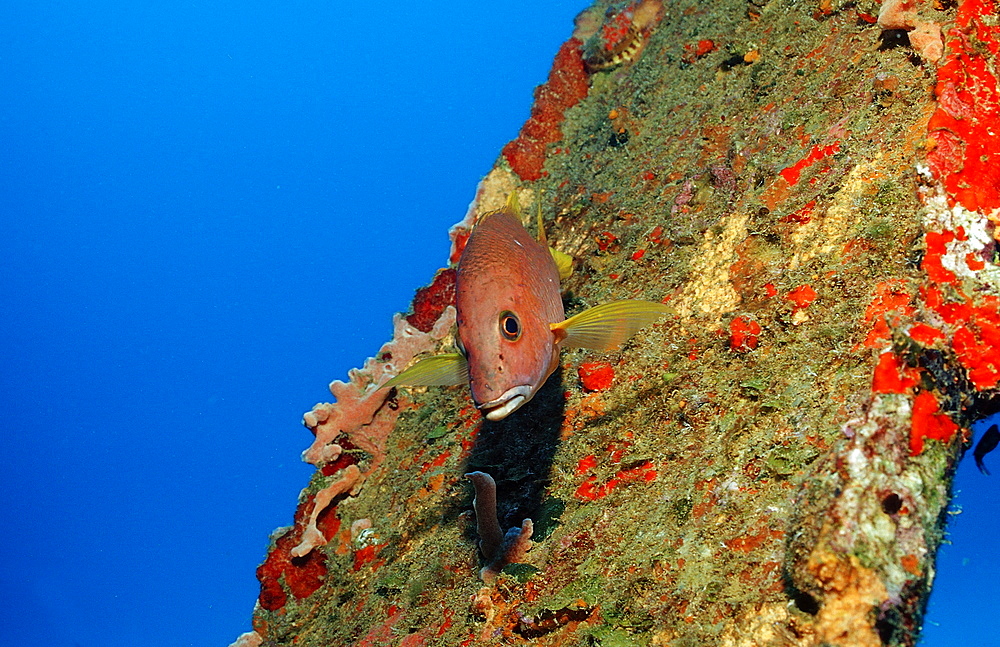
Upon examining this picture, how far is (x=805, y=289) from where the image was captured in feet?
9.64

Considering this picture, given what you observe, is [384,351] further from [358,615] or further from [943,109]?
[943,109]

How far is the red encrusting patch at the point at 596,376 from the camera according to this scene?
371 cm

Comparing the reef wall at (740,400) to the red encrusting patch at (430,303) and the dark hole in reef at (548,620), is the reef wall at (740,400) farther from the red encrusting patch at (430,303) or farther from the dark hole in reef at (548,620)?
the red encrusting patch at (430,303)

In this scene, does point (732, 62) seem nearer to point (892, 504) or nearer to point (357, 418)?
point (892, 504)

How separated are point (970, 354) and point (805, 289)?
2.75 feet

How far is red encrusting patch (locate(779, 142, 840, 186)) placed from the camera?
11.0ft

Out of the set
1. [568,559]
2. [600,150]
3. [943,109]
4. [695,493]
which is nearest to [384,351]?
[600,150]

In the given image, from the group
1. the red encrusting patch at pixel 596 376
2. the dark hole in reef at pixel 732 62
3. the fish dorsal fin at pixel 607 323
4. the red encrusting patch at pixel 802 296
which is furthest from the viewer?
the dark hole in reef at pixel 732 62

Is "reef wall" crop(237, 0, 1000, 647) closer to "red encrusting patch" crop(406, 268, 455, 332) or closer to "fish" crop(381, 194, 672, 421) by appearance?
"fish" crop(381, 194, 672, 421)

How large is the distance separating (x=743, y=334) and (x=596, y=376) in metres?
1.01

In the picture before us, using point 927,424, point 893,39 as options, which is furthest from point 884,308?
point 893,39

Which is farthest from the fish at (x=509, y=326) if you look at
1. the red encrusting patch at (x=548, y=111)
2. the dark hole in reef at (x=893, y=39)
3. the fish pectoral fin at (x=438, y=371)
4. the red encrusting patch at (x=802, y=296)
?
the red encrusting patch at (x=548, y=111)

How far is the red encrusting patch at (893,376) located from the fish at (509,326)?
83 centimetres

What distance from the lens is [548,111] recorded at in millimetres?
7324
